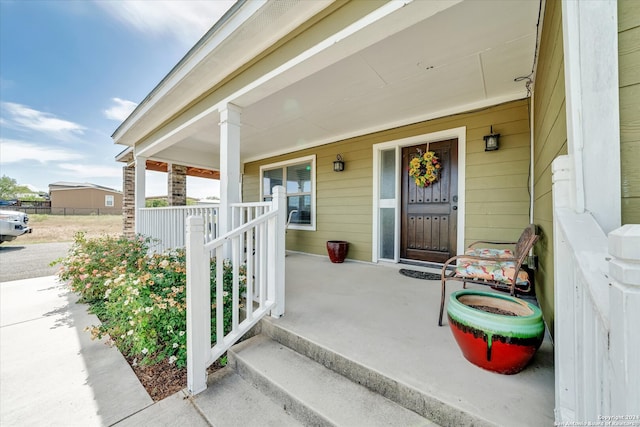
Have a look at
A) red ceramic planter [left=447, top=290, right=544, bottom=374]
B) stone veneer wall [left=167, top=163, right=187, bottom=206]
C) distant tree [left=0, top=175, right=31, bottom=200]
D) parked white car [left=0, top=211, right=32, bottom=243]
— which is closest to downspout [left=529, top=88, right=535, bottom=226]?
red ceramic planter [left=447, top=290, right=544, bottom=374]

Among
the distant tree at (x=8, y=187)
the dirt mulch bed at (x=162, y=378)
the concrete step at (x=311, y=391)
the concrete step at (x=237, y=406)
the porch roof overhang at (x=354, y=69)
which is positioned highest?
the distant tree at (x=8, y=187)

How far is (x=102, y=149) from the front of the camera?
17.8m

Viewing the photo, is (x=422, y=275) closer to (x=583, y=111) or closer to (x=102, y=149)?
(x=583, y=111)

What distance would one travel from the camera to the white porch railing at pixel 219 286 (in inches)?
62.5

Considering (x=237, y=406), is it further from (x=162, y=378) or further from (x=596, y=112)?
(x=596, y=112)

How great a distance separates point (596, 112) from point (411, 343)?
1.53m

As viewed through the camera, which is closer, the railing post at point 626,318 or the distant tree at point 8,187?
the railing post at point 626,318

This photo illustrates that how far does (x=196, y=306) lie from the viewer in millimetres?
1595

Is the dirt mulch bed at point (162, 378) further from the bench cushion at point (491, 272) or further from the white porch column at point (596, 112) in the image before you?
the white porch column at point (596, 112)

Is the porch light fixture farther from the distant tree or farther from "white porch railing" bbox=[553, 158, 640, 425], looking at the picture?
the distant tree

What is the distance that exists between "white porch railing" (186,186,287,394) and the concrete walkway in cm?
27

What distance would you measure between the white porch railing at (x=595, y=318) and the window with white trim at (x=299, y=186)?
4374mm

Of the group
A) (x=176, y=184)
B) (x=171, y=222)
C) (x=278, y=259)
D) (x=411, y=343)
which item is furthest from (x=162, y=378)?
(x=176, y=184)

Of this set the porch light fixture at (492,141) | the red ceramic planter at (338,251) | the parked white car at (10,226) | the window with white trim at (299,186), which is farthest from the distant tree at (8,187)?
the porch light fixture at (492,141)
